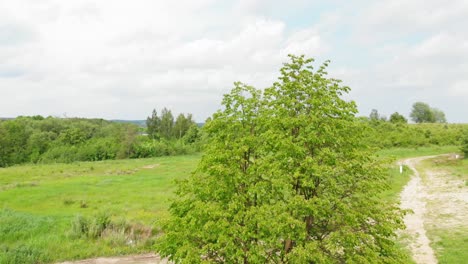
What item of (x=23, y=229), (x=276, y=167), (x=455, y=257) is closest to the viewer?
(x=276, y=167)

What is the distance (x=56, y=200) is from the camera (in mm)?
31828

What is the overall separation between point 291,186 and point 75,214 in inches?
852

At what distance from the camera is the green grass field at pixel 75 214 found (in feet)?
64.0

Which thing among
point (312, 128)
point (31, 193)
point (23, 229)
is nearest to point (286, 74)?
point (312, 128)

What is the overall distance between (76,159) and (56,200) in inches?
2123

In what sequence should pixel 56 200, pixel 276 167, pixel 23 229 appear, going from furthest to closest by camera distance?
pixel 56 200 < pixel 23 229 < pixel 276 167

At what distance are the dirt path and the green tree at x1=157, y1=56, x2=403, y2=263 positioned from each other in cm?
829

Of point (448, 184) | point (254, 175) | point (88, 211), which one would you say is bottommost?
point (88, 211)

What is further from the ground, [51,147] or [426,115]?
[426,115]

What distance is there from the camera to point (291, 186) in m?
8.89

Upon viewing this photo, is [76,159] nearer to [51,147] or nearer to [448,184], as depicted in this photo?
[51,147]

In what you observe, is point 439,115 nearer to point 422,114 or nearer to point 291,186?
point 422,114

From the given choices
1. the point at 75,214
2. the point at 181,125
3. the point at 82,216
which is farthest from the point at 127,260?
the point at 181,125

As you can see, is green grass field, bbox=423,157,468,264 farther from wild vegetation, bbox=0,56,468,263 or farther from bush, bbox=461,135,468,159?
bush, bbox=461,135,468,159
